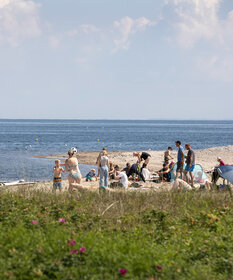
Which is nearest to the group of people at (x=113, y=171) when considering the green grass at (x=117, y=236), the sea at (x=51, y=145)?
the sea at (x=51, y=145)

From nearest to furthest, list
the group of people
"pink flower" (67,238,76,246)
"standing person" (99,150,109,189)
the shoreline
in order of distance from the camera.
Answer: "pink flower" (67,238,76,246) < the group of people < "standing person" (99,150,109,189) < the shoreline

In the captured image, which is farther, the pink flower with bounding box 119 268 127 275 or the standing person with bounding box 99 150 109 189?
the standing person with bounding box 99 150 109 189

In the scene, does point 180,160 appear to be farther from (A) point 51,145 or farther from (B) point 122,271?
(A) point 51,145

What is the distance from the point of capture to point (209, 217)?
26.5 feet

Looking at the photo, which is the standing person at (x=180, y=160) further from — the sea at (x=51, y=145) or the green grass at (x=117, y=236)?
the green grass at (x=117, y=236)

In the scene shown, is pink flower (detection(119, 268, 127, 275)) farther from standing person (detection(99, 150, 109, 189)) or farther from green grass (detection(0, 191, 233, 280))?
standing person (detection(99, 150, 109, 189))

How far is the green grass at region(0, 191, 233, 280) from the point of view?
5457 mm

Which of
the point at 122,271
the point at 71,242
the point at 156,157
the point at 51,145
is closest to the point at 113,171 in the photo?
the point at 71,242

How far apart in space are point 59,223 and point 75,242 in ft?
4.84

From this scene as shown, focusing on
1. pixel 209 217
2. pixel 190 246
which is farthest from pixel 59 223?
pixel 209 217

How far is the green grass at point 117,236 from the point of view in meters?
5.46

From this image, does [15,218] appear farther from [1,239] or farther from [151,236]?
[151,236]

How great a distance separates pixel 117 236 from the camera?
6.84 metres

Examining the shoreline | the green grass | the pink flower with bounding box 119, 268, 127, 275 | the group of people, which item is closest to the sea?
the group of people
